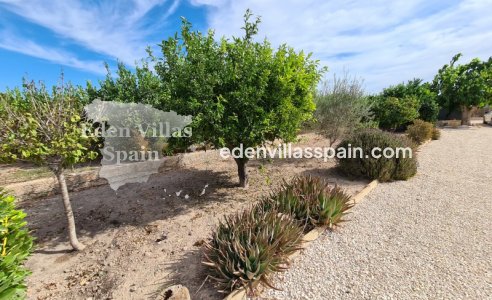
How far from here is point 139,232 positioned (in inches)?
179

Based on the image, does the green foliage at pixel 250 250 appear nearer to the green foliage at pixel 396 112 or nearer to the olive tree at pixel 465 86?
the green foliage at pixel 396 112

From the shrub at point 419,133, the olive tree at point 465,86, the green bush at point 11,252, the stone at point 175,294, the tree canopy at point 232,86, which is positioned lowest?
the stone at point 175,294

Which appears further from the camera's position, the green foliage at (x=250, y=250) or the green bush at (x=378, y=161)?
the green bush at (x=378, y=161)

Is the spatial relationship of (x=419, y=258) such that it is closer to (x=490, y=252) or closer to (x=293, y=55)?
(x=490, y=252)

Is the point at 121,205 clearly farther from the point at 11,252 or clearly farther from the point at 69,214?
the point at 11,252

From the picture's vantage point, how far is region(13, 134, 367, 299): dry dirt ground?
10.6 ft

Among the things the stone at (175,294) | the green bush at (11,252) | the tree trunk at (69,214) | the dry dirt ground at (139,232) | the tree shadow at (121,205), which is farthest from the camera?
Answer: the tree shadow at (121,205)

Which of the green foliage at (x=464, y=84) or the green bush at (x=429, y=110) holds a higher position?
the green foliage at (x=464, y=84)

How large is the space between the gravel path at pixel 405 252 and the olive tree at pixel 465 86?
670 inches

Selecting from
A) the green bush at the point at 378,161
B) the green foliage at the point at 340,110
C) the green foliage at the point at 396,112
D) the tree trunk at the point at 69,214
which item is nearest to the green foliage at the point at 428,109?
the green foliage at the point at 396,112

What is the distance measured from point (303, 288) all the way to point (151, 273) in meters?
1.97

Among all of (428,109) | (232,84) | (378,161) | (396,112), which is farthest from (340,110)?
(428,109)

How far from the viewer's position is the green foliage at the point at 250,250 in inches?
114

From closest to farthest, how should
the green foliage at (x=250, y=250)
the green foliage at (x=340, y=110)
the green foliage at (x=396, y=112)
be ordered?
the green foliage at (x=250, y=250) → the green foliage at (x=340, y=110) → the green foliage at (x=396, y=112)
